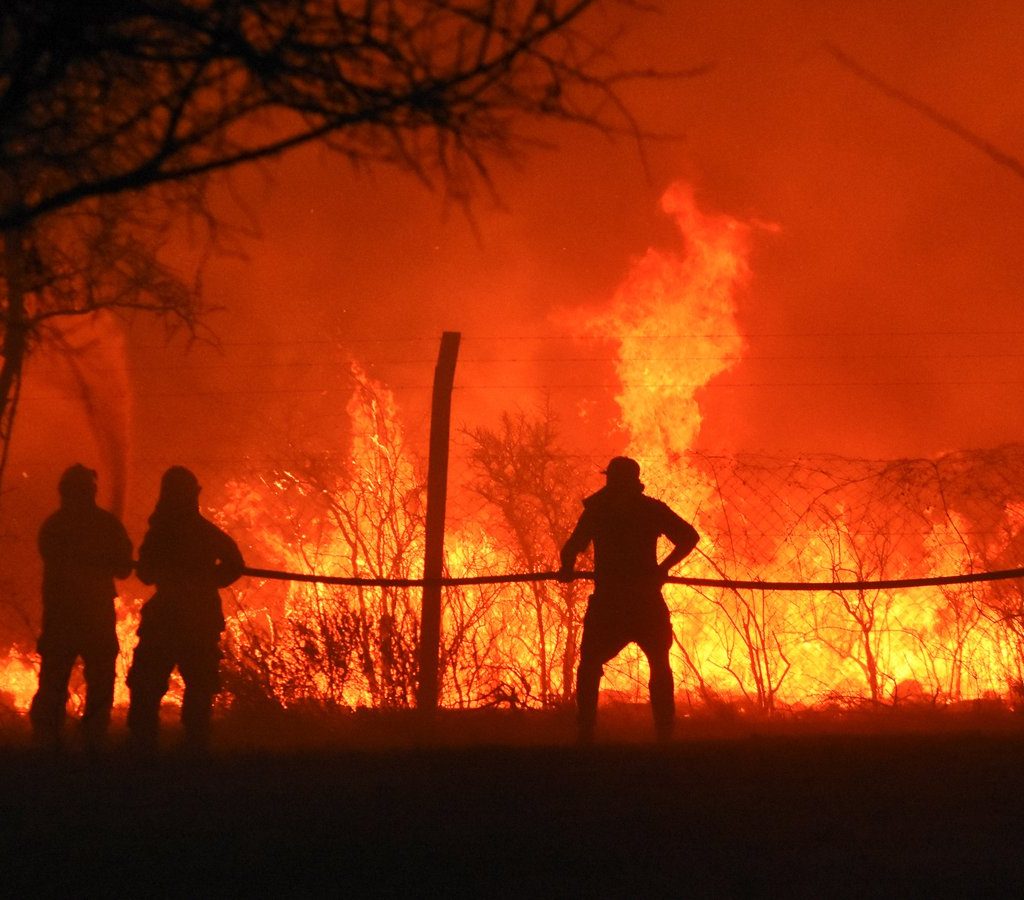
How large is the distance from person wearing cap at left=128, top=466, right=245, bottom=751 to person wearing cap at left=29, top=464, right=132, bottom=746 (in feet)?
0.92

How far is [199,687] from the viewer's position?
775 cm

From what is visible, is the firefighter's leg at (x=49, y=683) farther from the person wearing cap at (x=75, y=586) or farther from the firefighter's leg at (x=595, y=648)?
the firefighter's leg at (x=595, y=648)

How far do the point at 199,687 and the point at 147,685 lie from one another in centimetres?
28

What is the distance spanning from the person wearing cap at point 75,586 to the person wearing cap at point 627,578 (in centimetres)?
270

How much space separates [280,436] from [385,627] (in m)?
17.3

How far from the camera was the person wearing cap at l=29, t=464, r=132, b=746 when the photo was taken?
805cm

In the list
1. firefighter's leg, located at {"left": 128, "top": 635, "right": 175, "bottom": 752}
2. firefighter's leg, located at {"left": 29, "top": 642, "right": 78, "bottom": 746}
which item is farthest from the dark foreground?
firefighter's leg, located at {"left": 29, "top": 642, "right": 78, "bottom": 746}

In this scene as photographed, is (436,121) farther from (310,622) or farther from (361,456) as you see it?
(361,456)

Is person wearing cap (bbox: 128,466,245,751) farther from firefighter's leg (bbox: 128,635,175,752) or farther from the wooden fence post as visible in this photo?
the wooden fence post

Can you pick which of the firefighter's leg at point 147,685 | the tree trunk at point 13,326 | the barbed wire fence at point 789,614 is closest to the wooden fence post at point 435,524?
the barbed wire fence at point 789,614

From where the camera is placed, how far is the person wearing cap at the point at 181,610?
7715 millimetres

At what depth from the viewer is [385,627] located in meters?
9.34

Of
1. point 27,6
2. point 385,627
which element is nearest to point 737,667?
point 385,627

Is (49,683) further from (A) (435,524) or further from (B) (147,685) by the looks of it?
(A) (435,524)
